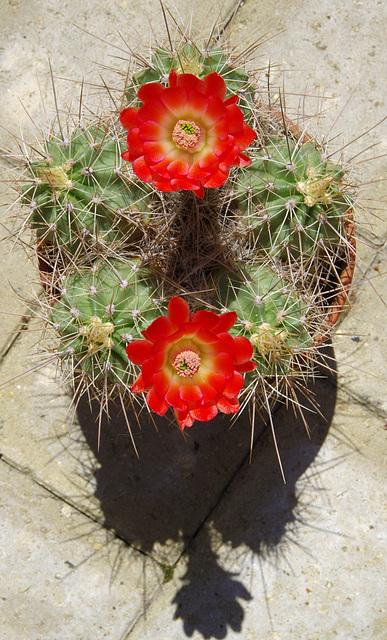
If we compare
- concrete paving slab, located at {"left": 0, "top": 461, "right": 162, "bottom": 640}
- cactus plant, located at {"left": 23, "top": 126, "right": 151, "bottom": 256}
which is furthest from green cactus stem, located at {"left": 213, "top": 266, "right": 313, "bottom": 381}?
concrete paving slab, located at {"left": 0, "top": 461, "right": 162, "bottom": 640}

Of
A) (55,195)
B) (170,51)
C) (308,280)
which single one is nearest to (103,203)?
(55,195)

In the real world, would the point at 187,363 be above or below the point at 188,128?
below

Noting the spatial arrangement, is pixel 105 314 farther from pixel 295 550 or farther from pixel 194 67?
pixel 295 550

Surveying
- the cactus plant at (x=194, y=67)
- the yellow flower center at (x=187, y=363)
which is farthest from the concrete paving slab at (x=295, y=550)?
the cactus plant at (x=194, y=67)

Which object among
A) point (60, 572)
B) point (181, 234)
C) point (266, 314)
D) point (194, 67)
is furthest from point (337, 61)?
point (60, 572)

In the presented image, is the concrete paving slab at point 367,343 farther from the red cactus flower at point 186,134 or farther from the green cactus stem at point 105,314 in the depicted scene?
the red cactus flower at point 186,134

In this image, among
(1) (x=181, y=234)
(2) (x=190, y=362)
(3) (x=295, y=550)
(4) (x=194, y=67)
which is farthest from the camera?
(3) (x=295, y=550)

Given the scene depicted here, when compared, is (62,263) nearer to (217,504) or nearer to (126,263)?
(126,263)
